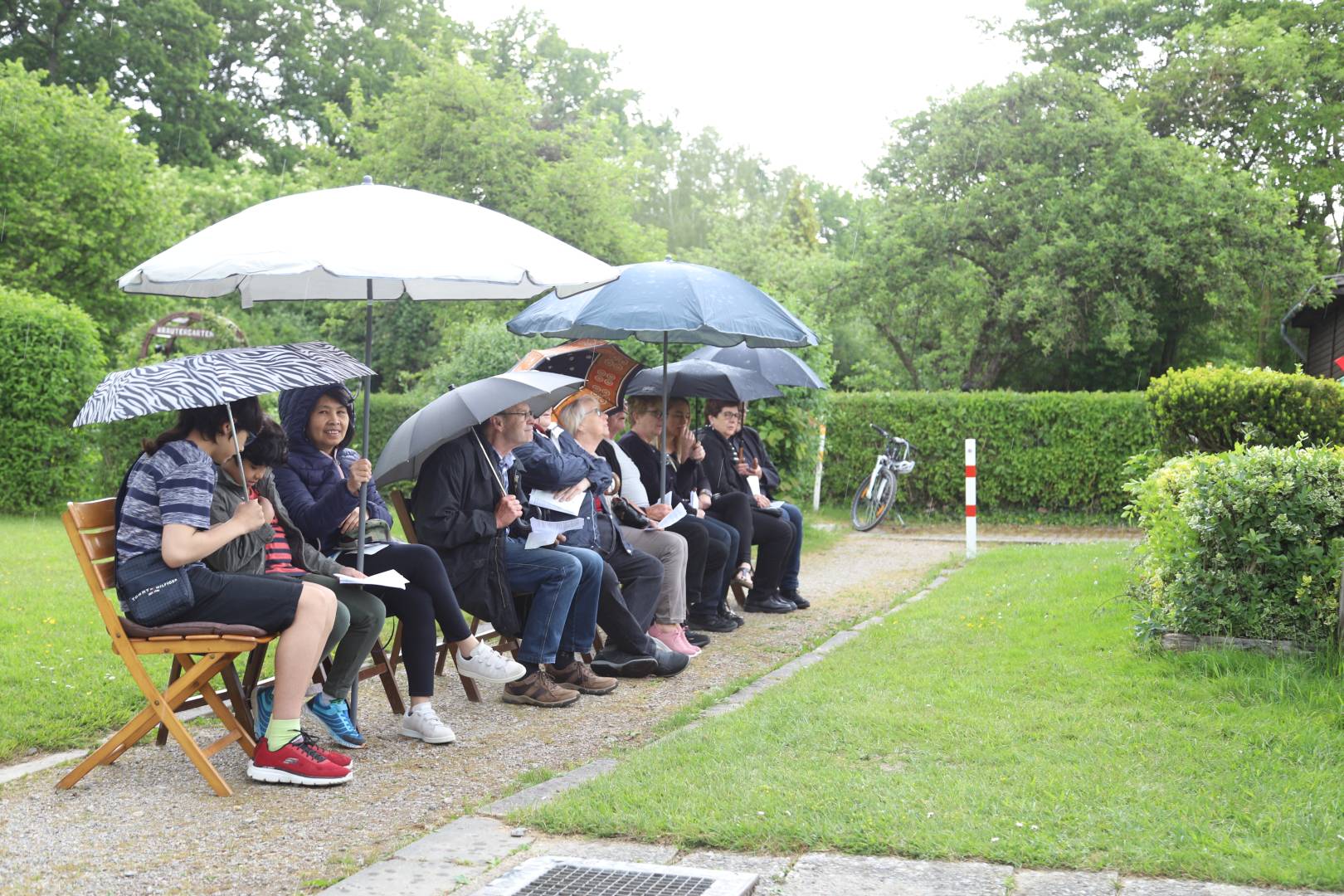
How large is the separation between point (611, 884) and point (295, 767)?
1.68 metres

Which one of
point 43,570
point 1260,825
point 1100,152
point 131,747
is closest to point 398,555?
point 131,747

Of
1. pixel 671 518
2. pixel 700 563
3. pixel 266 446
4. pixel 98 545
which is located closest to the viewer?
pixel 98 545

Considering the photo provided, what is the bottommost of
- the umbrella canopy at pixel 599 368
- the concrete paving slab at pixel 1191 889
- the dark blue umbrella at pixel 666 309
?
the concrete paving slab at pixel 1191 889

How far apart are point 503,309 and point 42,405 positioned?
9236 millimetres

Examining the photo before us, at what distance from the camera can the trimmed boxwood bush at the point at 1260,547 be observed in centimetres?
643

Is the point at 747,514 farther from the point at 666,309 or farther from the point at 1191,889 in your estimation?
the point at 1191,889

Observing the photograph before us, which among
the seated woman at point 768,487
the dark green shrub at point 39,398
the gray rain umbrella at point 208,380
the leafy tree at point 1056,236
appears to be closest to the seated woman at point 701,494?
the seated woman at point 768,487

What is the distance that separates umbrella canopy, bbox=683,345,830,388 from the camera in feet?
33.5

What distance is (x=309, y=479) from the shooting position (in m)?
5.78

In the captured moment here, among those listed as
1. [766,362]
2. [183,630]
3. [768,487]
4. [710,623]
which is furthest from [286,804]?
[766,362]

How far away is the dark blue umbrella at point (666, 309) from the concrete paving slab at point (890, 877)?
4.03 m

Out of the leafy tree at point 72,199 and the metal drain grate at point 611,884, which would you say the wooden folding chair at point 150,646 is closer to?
the metal drain grate at point 611,884

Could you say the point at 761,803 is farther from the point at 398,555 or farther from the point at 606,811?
the point at 398,555

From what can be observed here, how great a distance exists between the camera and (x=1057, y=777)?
184 inches
